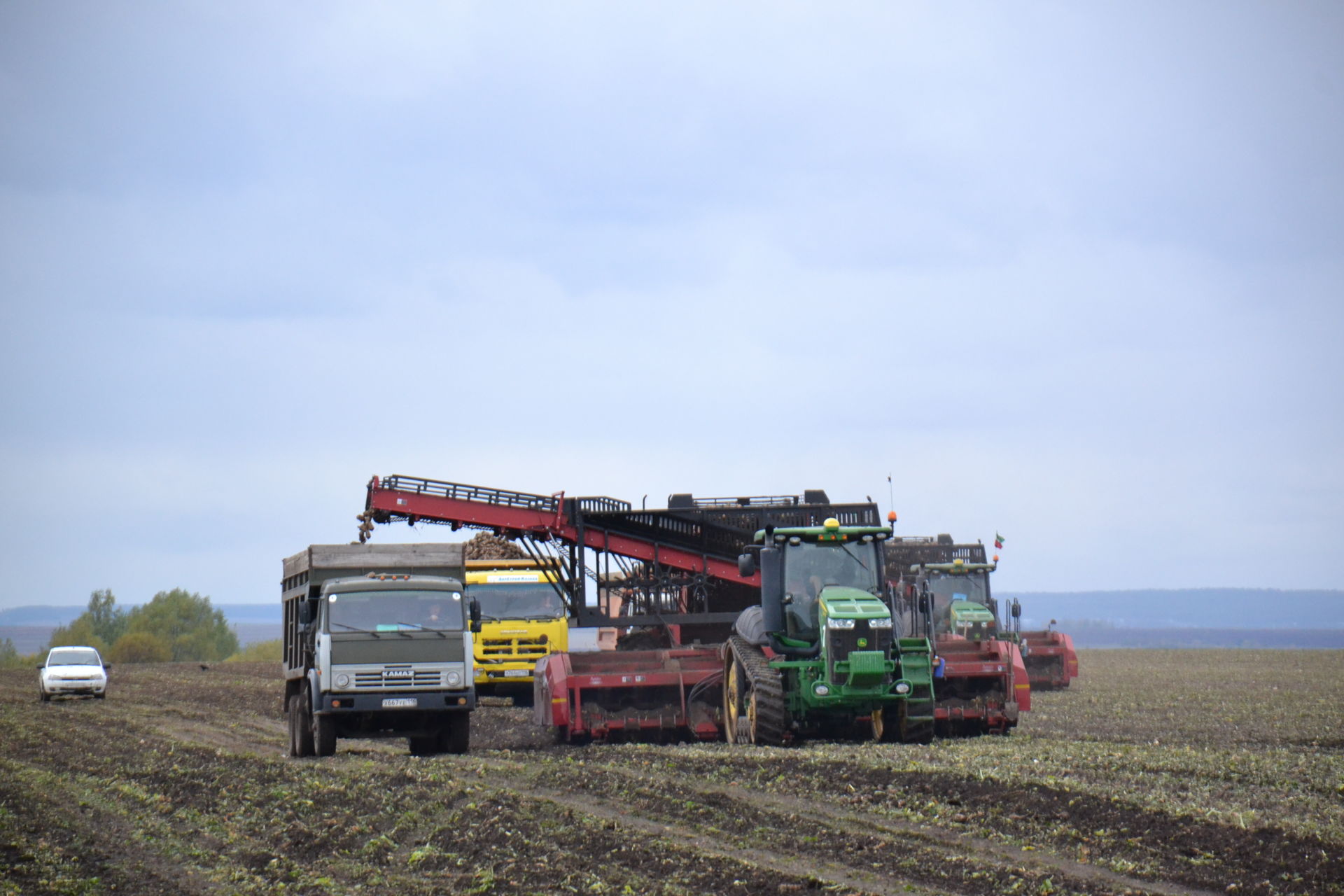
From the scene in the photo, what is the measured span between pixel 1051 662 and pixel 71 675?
860 inches

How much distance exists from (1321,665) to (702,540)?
2525 centimetres

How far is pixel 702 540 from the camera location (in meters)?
29.1

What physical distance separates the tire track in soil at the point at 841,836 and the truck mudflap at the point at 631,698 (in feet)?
13.1

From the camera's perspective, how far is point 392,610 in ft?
54.3

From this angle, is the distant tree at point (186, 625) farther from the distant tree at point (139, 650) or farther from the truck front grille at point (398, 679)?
the truck front grille at point (398, 679)

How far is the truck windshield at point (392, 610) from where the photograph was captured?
643 inches

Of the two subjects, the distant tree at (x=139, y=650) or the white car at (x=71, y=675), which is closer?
the white car at (x=71, y=675)

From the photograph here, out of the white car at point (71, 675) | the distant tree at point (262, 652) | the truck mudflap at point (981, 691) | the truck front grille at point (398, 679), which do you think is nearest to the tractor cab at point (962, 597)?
the truck mudflap at point (981, 691)

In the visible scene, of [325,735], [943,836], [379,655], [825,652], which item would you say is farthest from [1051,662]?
[943,836]

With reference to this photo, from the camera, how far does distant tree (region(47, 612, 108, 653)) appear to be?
74.8m

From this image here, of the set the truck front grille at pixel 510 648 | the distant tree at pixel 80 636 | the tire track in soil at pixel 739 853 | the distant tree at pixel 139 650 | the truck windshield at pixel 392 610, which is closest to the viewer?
the tire track in soil at pixel 739 853

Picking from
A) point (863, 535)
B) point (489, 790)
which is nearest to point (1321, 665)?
point (863, 535)

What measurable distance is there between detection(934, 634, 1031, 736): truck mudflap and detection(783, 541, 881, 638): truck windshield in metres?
1.84

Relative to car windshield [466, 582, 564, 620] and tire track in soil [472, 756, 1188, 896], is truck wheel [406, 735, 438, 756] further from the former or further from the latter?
car windshield [466, 582, 564, 620]
